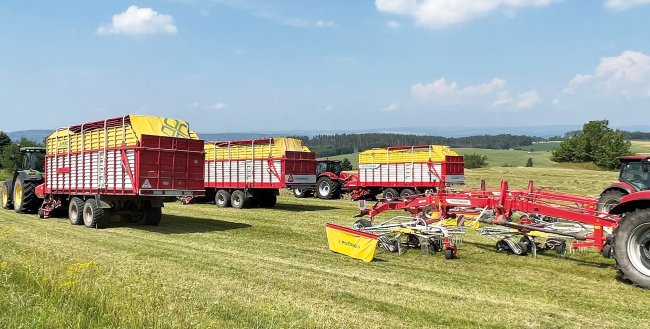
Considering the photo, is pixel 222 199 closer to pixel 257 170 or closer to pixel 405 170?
pixel 257 170

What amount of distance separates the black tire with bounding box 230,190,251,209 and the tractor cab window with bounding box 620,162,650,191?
44.0 feet

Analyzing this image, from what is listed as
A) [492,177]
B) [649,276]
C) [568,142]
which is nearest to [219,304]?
[649,276]

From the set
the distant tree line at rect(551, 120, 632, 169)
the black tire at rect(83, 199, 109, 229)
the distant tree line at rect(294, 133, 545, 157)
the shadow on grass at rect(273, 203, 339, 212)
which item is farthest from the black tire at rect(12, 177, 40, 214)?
the distant tree line at rect(294, 133, 545, 157)

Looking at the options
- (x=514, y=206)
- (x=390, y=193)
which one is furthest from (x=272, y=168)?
(x=514, y=206)

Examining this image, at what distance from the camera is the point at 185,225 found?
49.6 feet

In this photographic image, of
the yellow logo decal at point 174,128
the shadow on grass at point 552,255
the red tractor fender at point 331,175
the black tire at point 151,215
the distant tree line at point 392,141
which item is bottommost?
the shadow on grass at point 552,255

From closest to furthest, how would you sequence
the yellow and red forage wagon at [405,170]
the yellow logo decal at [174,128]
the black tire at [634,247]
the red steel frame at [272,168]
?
the black tire at [634,247] → the yellow logo decal at [174,128] → the red steel frame at [272,168] → the yellow and red forage wagon at [405,170]

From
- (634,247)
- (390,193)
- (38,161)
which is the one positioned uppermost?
(38,161)

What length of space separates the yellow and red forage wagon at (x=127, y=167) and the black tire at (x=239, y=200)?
6076 millimetres

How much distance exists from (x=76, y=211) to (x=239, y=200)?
7566mm

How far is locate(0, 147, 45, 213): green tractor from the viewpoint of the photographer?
17812 mm

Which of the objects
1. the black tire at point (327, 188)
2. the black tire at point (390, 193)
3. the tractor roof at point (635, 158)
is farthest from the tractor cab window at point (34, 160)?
the tractor roof at point (635, 158)

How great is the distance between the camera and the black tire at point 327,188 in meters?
27.1

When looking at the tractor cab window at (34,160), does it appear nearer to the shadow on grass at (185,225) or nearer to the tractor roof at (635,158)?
the shadow on grass at (185,225)
